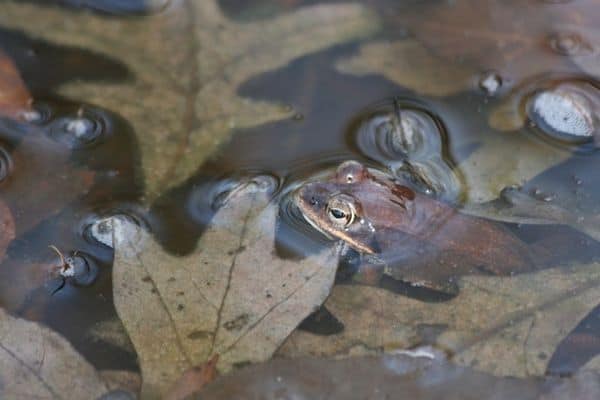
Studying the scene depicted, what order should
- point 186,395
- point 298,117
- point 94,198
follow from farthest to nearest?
point 298,117
point 94,198
point 186,395

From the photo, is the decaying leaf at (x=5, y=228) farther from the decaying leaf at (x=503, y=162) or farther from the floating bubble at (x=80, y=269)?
the decaying leaf at (x=503, y=162)

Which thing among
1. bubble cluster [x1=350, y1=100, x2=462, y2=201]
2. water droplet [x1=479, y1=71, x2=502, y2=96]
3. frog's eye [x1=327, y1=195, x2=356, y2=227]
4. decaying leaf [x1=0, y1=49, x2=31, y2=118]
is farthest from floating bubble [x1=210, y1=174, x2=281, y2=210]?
water droplet [x1=479, y1=71, x2=502, y2=96]

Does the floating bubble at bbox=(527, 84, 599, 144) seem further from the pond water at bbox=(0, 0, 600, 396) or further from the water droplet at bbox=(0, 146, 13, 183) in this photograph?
the water droplet at bbox=(0, 146, 13, 183)

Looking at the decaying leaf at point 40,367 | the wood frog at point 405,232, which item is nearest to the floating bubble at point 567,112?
the wood frog at point 405,232

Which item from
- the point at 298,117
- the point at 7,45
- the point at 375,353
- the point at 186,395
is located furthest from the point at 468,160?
the point at 7,45

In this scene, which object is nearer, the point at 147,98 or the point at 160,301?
the point at 160,301

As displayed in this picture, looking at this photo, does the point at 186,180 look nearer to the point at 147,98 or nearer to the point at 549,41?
the point at 147,98

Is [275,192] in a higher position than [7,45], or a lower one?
lower
